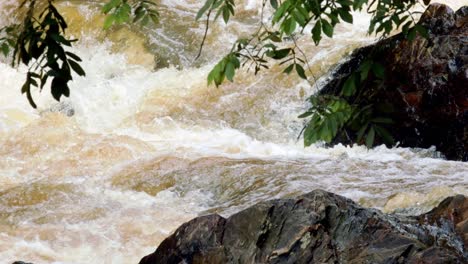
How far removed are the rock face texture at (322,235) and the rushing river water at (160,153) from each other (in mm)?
1901

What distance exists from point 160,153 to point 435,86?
8.60ft

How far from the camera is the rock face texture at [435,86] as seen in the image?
7.06 meters

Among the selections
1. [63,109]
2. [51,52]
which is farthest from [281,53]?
[63,109]

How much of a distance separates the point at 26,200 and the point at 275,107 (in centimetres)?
342

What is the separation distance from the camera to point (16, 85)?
9.96 metres

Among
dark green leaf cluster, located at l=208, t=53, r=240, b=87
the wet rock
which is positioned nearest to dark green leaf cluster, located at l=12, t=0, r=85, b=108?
dark green leaf cluster, located at l=208, t=53, r=240, b=87

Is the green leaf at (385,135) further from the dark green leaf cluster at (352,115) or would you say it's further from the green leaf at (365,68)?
the green leaf at (365,68)

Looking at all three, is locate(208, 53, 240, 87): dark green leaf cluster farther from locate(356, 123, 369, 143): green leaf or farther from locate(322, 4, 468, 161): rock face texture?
locate(322, 4, 468, 161): rock face texture

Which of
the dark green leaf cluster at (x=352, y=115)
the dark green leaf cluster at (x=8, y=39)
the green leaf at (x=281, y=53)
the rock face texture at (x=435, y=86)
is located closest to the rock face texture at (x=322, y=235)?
the dark green leaf cluster at (x=352, y=115)

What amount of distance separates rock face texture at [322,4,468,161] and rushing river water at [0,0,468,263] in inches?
8.9

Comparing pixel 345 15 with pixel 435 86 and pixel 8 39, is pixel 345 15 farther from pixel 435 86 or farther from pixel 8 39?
pixel 435 86

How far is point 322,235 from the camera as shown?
271 cm

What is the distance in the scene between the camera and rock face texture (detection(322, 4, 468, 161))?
706 centimetres

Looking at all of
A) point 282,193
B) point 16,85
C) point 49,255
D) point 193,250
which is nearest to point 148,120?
point 16,85
